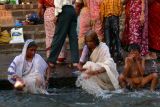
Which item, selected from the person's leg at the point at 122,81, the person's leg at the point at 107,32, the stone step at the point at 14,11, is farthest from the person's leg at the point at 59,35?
the stone step at the point at 14,11

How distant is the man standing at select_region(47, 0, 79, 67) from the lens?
33.0 feet

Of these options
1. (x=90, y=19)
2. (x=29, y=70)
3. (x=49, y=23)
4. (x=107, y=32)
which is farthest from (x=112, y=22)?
(x=29, y=70)

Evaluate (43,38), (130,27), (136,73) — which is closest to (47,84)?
(136,73)

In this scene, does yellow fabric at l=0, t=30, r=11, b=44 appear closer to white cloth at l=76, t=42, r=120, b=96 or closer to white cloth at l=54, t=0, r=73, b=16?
white cloth at l=54, t=0, r=73, b=16

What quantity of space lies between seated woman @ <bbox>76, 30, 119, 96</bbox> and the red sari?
2117 mm

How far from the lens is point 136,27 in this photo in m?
10.7

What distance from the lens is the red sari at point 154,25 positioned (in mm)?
10945

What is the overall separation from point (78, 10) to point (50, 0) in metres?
0.66

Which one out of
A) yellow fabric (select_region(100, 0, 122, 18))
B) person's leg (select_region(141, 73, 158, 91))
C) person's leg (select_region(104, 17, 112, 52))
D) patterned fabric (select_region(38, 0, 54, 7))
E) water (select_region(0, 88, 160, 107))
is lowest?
water (select_region(0, 88, 160, 107))

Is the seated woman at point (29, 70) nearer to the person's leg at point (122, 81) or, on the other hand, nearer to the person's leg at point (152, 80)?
the person's leg at point (122, 81)

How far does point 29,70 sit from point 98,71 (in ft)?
3.60

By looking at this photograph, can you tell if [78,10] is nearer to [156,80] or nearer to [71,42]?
[71,42]

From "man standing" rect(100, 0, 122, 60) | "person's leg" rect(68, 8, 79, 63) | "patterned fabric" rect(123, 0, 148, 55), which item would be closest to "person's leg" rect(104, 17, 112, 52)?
"man standing" rect(100, 0, 122, 60)

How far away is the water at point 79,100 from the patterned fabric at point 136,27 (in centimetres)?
208
